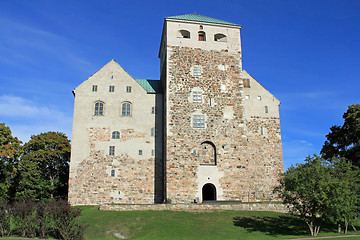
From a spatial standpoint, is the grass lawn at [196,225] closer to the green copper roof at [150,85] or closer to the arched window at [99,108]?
the arched window at [99,108]

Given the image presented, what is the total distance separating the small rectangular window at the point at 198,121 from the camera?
32.3 m

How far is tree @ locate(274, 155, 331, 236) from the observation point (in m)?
21.2

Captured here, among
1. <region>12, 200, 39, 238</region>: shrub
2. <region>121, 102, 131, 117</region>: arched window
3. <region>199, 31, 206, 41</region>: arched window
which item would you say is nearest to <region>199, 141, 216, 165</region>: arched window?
<region>121, 102, 131, 117</region>: arched window

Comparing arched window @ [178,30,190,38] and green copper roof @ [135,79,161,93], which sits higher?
arched window @ [178,30,190,38]

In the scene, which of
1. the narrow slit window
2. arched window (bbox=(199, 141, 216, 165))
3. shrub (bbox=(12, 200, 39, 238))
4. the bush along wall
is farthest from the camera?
the narrow slit window

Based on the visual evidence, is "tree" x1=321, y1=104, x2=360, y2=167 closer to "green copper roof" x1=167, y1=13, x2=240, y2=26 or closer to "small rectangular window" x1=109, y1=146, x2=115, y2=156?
"green copper roof" x1=167, y1=13, x2=240, y2=26

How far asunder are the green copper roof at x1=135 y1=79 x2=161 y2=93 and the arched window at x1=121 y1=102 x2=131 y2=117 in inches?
114

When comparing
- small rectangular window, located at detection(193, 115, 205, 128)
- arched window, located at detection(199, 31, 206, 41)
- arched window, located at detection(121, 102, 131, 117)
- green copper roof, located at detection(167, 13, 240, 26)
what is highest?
green copper roof, located at detection(167, 13, 240, 26)

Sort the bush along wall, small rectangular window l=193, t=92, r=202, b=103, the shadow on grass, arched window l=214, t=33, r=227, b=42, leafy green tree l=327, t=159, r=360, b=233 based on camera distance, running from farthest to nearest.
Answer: arched window l=214, t=33, r=227, b=42, small rectangular window l=193, t=92, r=202, b=103, the shadow on grass, leafy green tree l=327, t=159, r=360, b=233, the bush along wall

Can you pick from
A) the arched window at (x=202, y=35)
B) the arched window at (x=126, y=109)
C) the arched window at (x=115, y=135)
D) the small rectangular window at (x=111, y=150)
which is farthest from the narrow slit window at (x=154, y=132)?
the arched window at (x=202, y=35)

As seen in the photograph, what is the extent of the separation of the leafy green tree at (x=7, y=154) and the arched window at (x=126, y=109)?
11823 mm

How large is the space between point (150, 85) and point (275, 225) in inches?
861

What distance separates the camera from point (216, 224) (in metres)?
23.1

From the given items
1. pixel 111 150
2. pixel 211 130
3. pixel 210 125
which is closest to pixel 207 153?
pixel 211 130
